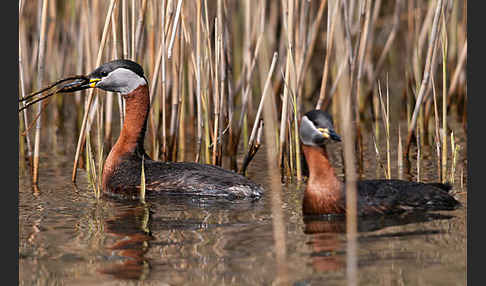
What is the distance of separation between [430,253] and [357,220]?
973 millimetres

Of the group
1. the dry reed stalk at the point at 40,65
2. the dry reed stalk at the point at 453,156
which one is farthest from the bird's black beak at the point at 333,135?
the dry reed stalk at the point at 40,65

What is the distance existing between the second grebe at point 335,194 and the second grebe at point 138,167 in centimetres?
97

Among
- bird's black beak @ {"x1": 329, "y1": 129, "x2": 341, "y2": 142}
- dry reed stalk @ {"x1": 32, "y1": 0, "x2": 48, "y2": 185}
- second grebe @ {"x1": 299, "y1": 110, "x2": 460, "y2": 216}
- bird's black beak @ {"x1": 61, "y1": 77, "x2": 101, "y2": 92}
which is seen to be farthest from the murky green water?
bird's black beak @ {"x1": 61, "y1": 77, "x2": 101, "y2": 92}

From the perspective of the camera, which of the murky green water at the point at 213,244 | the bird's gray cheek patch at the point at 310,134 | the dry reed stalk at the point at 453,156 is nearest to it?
the murky green water at the point at 213,244

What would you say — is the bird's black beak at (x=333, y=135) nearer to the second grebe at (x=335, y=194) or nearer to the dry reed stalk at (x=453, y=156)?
the second grebe at (x=335, y=194)

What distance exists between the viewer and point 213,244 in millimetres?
5754

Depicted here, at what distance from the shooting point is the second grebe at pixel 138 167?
734cm

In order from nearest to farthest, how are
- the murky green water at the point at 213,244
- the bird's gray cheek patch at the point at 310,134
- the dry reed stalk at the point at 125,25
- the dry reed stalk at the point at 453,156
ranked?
the murky green water at the point at 213,244 < the bird's gray cheek patch at the point at 310,134 < the dry reed stalk at the point at 453,156 < the dry reed stalk at the point at 125,25

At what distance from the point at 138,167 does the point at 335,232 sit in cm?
258

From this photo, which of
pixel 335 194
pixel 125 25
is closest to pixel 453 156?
pixel 335 194

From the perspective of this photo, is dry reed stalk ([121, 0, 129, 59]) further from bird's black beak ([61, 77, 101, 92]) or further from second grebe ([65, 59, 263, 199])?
bird's black beak ([61, 77, 101, 92])

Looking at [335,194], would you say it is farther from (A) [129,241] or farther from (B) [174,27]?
(B) [174,27]

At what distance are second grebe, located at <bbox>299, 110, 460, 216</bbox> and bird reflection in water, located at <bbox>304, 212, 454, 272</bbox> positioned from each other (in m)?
0.07

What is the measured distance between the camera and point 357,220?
629 centimetres
